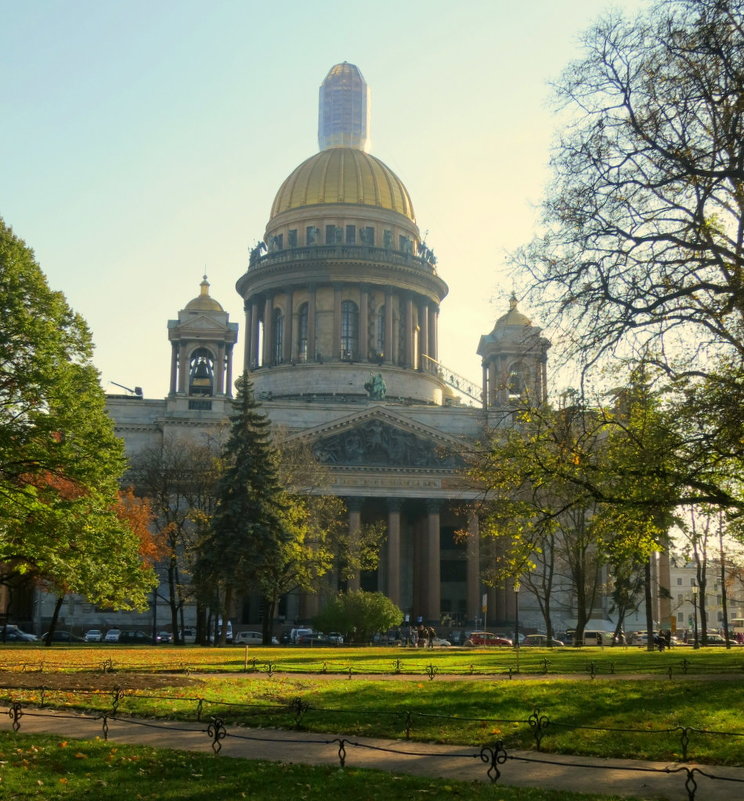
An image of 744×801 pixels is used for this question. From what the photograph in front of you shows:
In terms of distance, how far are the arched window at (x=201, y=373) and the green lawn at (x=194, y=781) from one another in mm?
66556

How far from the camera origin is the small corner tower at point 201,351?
81875 mm

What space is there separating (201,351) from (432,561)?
24.2 m

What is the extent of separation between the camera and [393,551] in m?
72.1

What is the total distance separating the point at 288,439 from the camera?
221ft

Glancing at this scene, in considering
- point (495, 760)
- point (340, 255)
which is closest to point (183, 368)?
point (340, 255)

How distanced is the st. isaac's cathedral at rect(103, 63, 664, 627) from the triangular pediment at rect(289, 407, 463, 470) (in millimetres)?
92

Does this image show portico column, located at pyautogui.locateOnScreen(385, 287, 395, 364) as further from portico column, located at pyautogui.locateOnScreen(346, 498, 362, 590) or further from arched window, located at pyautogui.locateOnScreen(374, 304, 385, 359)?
portico column, located at pyautogui.locateOnScreen(346, 498, 362, 590)

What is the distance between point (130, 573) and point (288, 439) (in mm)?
36221

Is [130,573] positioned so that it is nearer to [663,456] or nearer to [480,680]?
[480,680]

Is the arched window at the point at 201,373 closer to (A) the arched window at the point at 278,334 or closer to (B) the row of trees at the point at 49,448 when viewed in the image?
(A) the arched window at the point at 278,334

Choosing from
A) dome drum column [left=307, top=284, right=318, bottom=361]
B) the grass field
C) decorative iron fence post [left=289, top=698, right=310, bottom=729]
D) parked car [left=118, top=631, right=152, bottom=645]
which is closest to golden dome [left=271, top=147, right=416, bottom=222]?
dome drum column [left=307, top=284, right=318, bottom=361]

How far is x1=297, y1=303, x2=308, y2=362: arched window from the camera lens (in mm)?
93938

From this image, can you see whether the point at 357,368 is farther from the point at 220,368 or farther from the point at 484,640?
the point at 484,640

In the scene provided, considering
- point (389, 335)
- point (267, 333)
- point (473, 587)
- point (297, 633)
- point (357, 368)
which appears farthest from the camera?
point (267, 333)
